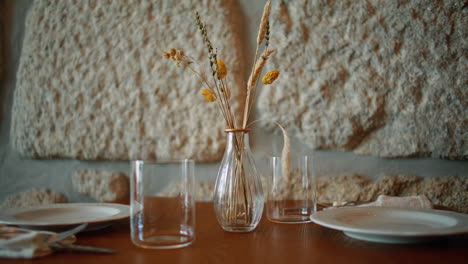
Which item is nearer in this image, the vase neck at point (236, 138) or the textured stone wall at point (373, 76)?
the vase neck at point (236, 138)

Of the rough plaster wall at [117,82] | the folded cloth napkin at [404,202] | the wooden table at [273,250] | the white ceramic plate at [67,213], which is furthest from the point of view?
the rough plaster wall at [117,82]

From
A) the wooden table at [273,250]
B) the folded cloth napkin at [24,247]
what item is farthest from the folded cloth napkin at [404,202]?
the folded cloth napkin at [24,247]

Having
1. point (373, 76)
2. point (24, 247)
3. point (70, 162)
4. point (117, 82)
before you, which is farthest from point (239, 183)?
point (70, 162)

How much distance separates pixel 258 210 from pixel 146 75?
2.08 feet

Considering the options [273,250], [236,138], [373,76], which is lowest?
[273,250]

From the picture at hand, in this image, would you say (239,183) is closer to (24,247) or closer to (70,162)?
(24,247)

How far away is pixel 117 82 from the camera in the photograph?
1167mm

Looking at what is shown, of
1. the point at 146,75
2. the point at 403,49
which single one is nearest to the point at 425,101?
the point at 403,49

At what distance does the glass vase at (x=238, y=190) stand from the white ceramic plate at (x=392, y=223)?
101 millimetres

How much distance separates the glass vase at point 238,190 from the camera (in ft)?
2.13

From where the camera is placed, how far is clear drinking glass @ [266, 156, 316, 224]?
707mm

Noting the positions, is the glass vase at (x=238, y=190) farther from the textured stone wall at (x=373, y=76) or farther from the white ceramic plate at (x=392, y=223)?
the textured stone wall at (x=373, y=76)

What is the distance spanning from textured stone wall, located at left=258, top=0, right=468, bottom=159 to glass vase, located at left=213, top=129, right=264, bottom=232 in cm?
39

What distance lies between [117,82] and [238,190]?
659 millimetres
